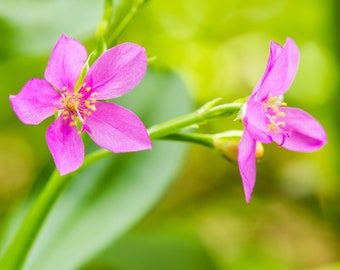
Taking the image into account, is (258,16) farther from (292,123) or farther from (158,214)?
(292,123)

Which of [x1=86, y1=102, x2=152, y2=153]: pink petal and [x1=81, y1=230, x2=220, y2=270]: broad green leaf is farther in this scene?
[x1=81, y1=230, x2=220, y2=270]: broad green leaf

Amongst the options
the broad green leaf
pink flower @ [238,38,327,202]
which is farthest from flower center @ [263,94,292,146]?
the broad green leaf

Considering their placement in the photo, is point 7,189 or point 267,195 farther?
point 267,195

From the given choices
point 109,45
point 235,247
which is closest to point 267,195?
point 235,247

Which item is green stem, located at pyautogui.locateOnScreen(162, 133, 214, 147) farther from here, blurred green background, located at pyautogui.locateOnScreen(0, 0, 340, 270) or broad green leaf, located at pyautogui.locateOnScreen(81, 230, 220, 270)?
broad green leaf, located at pyautogui.locateOnScreen(81, 230, 220, 270)

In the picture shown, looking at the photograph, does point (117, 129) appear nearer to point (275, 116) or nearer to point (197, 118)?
point (197, 118)

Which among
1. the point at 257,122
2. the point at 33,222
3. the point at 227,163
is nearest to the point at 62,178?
the point at 33,222
